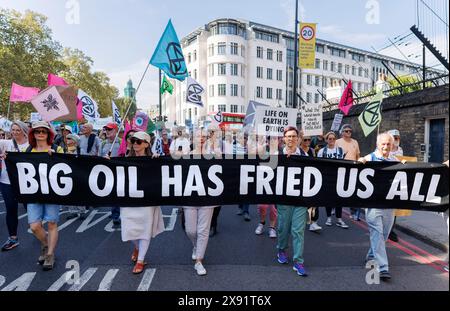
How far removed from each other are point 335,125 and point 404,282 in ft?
20.3

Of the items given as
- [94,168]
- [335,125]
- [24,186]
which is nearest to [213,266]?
[94,168]

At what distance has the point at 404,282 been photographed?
3578mm

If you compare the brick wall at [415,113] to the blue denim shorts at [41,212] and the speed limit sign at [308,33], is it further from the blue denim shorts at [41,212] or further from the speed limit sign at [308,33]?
the blue denim shorts at [41,212]

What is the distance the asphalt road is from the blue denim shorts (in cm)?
63

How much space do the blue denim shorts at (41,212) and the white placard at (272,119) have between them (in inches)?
143

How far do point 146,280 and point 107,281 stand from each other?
0.45 metres

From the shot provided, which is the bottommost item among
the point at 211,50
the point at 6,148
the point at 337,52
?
the point at 6,148

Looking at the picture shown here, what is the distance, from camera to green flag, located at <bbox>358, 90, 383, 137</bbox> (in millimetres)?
6203

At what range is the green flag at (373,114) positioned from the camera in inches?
244

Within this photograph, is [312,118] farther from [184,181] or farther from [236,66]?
[236,66]

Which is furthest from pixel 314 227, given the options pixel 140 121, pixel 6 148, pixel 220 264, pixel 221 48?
pixel 221 48

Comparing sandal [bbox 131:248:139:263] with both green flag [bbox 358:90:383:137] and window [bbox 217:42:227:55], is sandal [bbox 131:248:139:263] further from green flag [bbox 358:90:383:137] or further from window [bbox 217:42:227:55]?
window [bbox 217:42:227:55]

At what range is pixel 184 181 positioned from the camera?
3.90 metres
